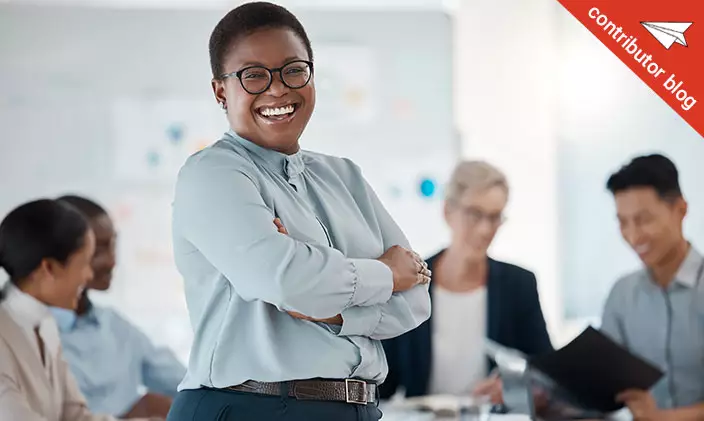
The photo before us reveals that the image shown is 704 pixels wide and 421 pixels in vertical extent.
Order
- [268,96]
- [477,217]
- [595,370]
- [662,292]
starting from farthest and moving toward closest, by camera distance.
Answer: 1. [477,217]
2. [662,292]
3. [595,370]
4. [268,96]

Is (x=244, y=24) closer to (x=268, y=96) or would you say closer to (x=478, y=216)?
(x=268, y=96)

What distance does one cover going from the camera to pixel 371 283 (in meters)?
1.40

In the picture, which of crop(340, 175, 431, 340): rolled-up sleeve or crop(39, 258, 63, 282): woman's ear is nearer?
crop(340, 175, 431, 340): rolled-up sleeve

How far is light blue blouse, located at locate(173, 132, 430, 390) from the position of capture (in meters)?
1.33

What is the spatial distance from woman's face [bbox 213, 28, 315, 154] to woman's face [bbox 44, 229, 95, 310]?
112 centimetres

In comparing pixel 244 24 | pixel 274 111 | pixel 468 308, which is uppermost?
pixel 244 24

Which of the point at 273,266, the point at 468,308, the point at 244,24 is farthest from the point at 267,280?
the point at 468,308

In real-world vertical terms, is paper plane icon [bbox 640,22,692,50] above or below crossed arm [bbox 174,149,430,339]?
above

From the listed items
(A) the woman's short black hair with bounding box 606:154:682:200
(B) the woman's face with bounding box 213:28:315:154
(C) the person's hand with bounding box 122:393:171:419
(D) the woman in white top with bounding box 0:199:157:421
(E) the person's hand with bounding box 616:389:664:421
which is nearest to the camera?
(B) the woman's face with bounding box 213:28:315:154

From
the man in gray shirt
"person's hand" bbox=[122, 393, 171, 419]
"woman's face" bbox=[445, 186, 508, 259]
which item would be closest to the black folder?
the man in gray shirt

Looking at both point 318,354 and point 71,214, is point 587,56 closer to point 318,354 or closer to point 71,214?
point 71,214

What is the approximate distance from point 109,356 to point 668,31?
2193mm

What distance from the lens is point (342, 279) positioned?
1.35m

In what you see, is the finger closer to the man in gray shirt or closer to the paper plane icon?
the paper plane icon
